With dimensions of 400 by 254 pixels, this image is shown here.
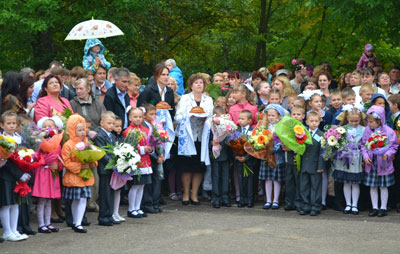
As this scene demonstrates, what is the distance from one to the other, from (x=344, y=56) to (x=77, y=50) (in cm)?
849

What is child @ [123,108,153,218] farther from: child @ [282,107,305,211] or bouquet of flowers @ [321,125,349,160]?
bouquet of flowers @ [321,125,349,160]

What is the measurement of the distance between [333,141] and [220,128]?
1.96 meters

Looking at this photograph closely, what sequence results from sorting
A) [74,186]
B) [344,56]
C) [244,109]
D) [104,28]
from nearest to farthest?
[74,186], [244,109], [104,28], [344,56]

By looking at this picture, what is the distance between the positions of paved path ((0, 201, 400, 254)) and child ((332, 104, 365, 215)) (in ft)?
1.23

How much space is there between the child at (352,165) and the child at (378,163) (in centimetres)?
13

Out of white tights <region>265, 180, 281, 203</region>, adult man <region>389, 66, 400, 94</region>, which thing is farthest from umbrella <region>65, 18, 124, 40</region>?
adult man <region>389, 66, 400, 94</region>

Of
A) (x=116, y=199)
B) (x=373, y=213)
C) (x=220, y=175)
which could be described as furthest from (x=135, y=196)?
(x=373, y=213)

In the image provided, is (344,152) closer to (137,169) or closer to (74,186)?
(137,169)

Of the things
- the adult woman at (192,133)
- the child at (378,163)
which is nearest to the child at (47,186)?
the adult woman at (192,133)

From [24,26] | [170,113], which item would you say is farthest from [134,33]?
[170,113]

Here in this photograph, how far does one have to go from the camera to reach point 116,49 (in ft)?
75.4

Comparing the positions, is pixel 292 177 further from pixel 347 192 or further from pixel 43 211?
pixel 43 211

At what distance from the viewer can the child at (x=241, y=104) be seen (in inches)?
504

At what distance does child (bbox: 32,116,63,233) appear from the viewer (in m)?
9.66
